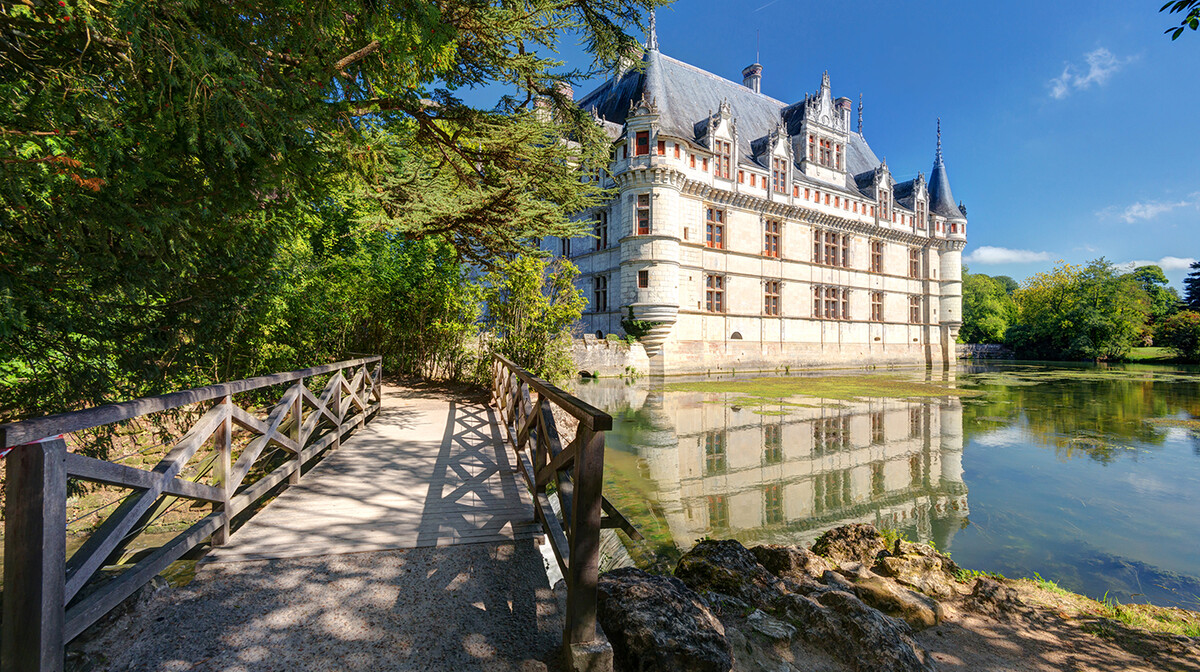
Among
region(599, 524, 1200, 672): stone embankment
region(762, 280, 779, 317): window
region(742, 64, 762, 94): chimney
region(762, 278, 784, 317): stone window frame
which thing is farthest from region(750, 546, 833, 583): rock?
region(742, 64, 762, 94): chimney

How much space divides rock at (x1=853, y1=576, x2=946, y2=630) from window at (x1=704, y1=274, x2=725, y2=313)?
20147 mm

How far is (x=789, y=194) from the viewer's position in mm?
25406

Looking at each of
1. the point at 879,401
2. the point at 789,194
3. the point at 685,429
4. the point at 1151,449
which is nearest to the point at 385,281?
the point at 685,429

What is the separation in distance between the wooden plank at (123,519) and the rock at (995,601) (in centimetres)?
551

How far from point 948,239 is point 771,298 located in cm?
1623

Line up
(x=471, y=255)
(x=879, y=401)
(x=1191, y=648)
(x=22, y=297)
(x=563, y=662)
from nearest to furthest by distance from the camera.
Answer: (x=563, y=662)
(x=22, y=297)
(x=1191, y=648)
(x=471, y=255)
(x=879, y=401)

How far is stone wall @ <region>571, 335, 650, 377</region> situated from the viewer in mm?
19266

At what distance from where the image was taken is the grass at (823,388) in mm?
16234

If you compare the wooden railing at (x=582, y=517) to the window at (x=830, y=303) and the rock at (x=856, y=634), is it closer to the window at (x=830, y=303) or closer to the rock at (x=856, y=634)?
the rock at (x=856, y=634)

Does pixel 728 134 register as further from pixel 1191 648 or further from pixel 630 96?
pixel 1191 648

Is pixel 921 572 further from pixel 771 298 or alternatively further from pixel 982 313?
pixel 982 313

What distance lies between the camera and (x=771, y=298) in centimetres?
2573

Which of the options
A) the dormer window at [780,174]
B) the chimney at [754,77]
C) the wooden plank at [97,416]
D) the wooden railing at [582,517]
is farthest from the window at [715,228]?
the wooden plank at [97,416]

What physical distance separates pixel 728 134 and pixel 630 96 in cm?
524
